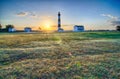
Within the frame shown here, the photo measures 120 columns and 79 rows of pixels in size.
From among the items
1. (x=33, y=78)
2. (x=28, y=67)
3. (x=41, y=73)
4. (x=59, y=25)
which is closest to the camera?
(x=33, y=78)

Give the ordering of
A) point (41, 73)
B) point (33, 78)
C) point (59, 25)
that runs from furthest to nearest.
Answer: point (59, 25) → point (41, 73) → point (33, 78)

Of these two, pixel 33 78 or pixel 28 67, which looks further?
pixel 28 67

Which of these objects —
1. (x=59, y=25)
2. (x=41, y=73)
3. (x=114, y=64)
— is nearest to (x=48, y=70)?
(x=41, y=73)

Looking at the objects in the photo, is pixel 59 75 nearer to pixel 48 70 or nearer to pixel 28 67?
pixel 48 70

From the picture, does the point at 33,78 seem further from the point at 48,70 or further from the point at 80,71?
the point at 80,71

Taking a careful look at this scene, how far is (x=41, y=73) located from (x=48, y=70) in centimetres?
61

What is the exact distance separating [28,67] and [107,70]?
156 inches

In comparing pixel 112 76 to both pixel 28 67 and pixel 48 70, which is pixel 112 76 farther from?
pixel 28 67

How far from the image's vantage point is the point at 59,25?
359 feet

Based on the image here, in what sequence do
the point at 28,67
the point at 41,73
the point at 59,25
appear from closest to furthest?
the point at 41,73 < the point at 28,67 < the point at 59,25

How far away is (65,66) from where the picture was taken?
387 inches

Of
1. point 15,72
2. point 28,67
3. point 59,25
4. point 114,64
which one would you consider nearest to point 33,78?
point 15,72

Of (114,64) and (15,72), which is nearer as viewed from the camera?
(15,72)

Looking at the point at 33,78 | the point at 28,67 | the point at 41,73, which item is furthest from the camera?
the point at 28,67
